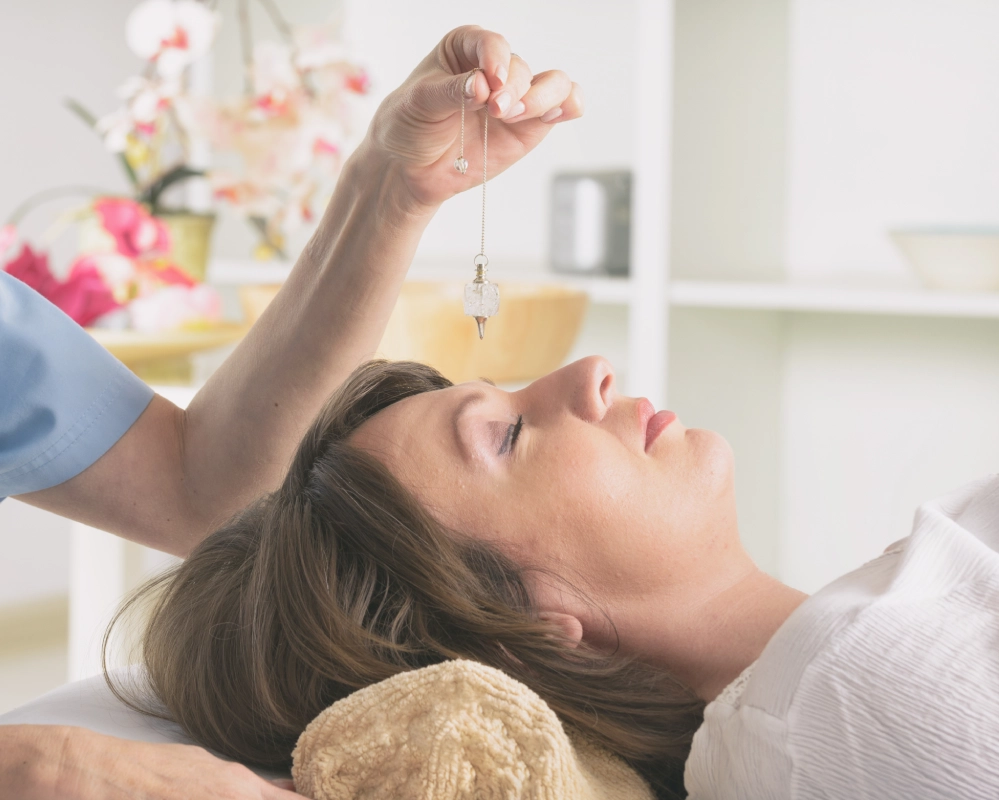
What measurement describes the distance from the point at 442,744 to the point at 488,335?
3.30ft

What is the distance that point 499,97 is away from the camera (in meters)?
0.89

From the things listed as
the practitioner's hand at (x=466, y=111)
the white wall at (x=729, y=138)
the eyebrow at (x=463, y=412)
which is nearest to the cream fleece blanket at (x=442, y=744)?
the eyebrow at (x=463, y=412)

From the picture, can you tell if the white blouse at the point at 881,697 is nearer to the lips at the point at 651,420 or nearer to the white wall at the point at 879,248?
the lips at the point at 651,420

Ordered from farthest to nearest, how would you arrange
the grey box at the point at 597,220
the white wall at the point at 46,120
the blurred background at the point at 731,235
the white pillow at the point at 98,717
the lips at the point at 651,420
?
the white wall at the point at 46,120 < the grey box at the point at 597,220 < the blurred background at the point at 731,235 < the lips at the point at 651,420 < the white pillow at the point at 98,717

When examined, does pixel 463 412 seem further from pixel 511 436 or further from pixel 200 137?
pixel 200 137

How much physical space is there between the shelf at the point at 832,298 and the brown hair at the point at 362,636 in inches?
46.8

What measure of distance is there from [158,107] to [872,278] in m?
1.50

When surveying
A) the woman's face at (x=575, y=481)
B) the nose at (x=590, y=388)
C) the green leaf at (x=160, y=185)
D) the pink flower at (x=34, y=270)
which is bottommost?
the woman's face at (x=575, y=481)

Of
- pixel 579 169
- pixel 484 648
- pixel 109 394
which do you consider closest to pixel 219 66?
pixel 579 169

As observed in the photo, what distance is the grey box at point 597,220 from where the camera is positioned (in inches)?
91.0

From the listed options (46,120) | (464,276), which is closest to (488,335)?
(464,276)

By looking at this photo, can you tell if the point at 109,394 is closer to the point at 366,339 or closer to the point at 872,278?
the point at 366,339

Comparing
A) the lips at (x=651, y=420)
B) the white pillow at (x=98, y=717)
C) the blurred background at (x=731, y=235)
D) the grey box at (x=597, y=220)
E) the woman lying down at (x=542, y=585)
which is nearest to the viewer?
the woman lying down at (x=542, y=585)

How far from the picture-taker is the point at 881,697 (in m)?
0.64
